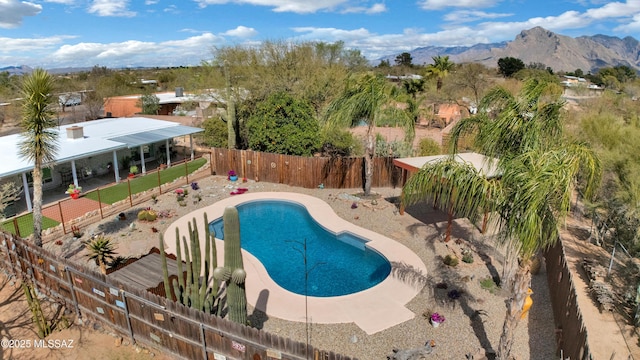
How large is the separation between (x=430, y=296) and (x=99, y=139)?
22.0 metres

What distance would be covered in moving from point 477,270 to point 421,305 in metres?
3.35

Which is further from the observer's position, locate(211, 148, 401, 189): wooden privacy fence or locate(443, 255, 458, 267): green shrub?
locate(211, 148, 401, 189): wooden privacy fence

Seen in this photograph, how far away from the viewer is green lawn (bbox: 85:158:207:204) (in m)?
21.0

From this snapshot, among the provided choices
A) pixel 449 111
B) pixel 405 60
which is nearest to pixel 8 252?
pixel 449 111

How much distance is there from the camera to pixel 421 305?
38.2 ft

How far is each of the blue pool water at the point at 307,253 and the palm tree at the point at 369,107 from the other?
17.2 feet

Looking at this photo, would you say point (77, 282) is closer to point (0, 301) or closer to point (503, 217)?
point (0, 301)

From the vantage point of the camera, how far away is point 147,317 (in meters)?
9.41

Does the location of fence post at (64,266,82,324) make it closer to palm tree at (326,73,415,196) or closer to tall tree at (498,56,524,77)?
palm tree at (326,73,415,196)

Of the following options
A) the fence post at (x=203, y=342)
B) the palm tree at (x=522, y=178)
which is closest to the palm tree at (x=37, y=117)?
the fence post at (x=203, y=342)

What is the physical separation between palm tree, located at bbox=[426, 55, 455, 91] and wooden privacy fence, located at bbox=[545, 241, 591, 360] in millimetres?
44165

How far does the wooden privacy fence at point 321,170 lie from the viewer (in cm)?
2289

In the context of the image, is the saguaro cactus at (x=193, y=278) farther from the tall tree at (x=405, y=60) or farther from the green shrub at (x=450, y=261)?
the tall tree at (x=405, y=60)

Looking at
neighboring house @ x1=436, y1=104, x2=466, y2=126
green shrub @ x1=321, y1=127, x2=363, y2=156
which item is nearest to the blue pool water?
green shrub @ x1=321, y1=127, x2=363, y2=156
